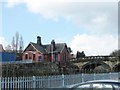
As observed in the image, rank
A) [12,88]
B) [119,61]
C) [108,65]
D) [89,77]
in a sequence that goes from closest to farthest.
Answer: [12,88]
[89,77]
[119,61]
[108,65]

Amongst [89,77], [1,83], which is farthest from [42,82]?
[89,77]

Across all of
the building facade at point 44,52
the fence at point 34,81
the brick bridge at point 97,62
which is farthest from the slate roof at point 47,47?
the fence at point 34,81

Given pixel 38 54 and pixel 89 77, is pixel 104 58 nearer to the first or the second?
pixel 38 54

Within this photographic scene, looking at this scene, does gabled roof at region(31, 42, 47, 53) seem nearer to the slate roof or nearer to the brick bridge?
the slate roof

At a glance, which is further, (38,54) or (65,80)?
(38,54)

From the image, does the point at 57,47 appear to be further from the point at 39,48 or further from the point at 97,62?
the point at 97,62

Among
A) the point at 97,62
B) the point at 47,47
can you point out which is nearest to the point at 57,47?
the point at 47,47

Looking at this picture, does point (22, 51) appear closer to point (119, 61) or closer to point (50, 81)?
point (119, 61)

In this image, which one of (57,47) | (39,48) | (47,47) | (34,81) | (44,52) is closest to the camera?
(34,81)

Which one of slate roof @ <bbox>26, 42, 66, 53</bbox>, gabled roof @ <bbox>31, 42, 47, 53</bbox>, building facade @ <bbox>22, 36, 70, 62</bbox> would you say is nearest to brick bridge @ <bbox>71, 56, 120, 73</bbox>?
building facade @ <bbox>22, 36, 70, 62</bbox>

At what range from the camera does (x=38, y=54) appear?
6738 cm

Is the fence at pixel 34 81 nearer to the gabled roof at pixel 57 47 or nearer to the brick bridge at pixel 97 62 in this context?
the brick bridge at pixel 97 62

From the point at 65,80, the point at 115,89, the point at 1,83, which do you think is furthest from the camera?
the point at 65,80

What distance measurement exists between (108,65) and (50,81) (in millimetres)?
53282
